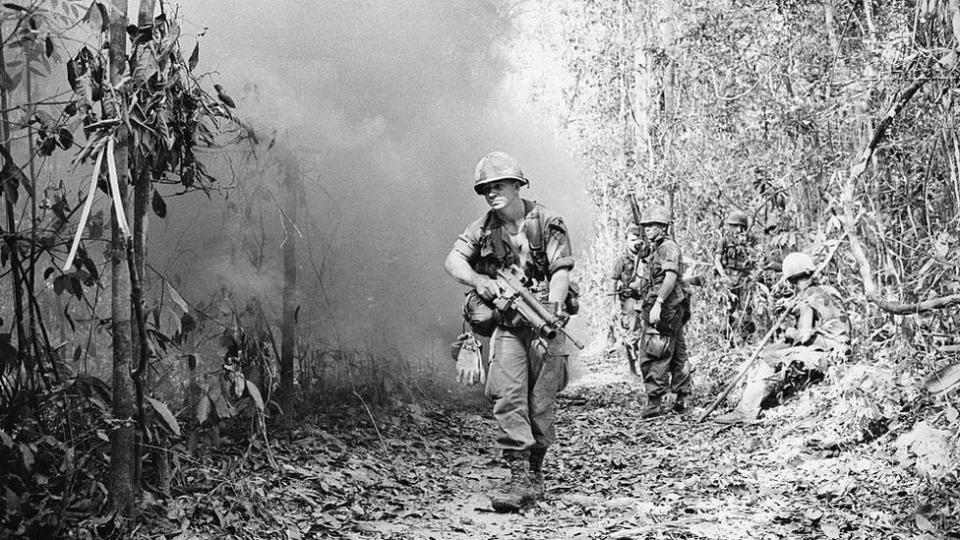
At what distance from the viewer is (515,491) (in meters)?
4.66

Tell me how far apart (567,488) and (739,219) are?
570cm

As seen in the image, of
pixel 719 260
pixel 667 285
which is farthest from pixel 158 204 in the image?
pixel 719 260

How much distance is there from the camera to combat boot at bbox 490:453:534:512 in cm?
458

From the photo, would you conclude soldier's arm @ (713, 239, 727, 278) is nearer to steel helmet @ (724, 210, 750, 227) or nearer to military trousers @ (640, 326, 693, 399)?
steel helmet @ (724, 210, 750, 227)

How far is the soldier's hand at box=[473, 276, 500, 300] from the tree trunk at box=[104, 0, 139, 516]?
7.06ft

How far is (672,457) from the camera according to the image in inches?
241

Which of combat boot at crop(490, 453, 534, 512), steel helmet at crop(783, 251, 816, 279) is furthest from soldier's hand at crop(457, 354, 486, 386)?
steel helmet at crop(783, 251, 816, 279)

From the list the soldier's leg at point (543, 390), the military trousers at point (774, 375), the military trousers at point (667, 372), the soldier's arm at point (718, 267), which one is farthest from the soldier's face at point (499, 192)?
the soldier's arm at point (718, 267)

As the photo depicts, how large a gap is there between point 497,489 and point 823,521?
1727 millimetres

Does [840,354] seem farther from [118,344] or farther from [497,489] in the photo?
[118,344]

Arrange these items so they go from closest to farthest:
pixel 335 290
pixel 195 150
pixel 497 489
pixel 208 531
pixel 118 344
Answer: pixel 118 344, pixel 208 531, pixel 195 150, pixel 497 489, pixel 335 290

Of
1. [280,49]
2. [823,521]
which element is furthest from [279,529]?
[280,49]

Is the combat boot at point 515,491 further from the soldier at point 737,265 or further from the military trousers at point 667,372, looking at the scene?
the soldier at point 737,265

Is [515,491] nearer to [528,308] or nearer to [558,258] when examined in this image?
[528,308]
